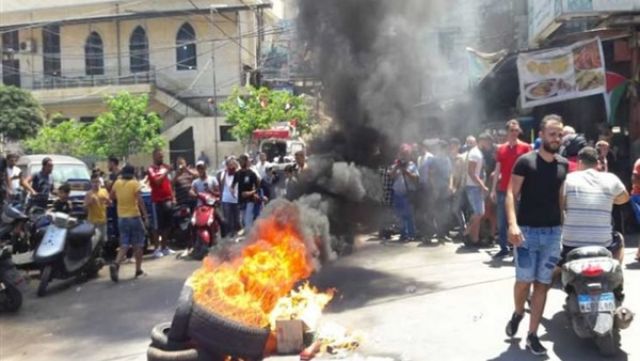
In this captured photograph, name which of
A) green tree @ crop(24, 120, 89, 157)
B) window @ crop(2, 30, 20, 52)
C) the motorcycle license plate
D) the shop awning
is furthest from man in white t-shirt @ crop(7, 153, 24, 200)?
window @ crop(2, 30, 20, 52)

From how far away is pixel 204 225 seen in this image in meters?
12.1

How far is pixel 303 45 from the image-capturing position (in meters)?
10.9

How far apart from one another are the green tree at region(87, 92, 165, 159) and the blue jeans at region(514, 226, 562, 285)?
2657 cm

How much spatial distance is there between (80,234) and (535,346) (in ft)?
22.6

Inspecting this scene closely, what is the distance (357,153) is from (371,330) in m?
4.12

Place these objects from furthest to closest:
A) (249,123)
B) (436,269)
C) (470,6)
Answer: (249,123) → (470,6) → (436,269)

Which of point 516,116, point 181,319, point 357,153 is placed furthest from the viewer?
point 516,116

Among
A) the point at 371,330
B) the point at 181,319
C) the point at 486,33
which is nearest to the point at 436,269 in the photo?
the point at 371,330

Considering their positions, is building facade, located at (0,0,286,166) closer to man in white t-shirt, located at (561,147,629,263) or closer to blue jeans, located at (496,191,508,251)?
blue jeans, located at (496,191,508,251)

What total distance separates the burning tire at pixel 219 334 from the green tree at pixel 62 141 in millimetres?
27129

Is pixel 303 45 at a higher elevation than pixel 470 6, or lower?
lower

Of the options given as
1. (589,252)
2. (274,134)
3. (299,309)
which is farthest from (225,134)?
(589,252)

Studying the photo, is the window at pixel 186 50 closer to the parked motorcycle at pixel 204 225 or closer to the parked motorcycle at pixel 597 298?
the parked motorcycle at pixel 204 225

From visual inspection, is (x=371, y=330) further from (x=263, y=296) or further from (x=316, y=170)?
(x=316, y=170)
